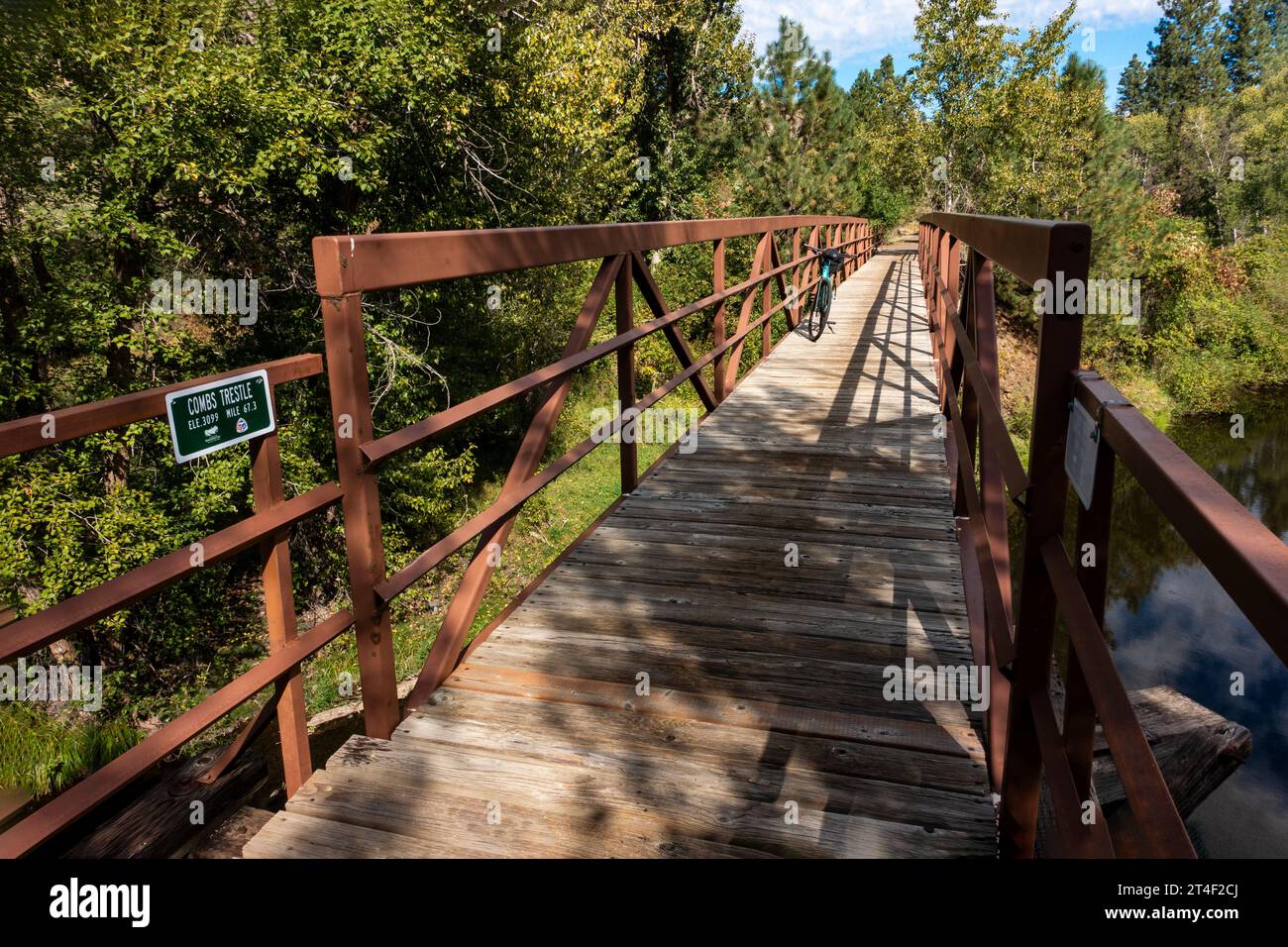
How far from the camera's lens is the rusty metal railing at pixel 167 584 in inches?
60.6

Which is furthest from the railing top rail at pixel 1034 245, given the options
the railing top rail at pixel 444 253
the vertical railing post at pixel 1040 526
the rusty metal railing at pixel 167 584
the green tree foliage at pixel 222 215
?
the green tree foliage at pixel 222 215

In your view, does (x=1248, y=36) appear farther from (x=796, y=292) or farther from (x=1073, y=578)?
(x=1073, y=578)

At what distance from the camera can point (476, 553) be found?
2840mm

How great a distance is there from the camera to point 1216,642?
14.4 metres

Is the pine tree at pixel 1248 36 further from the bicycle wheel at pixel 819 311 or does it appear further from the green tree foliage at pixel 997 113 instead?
the bicycle wheel at pixel 819 311

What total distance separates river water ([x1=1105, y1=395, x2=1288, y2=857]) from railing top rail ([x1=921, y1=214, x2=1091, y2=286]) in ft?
25.9

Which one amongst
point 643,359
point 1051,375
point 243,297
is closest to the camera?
point 1051,375

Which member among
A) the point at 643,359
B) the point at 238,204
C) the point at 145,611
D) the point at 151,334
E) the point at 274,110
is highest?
the point at 274,110

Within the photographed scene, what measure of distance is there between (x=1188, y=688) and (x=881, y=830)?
44.1 feet

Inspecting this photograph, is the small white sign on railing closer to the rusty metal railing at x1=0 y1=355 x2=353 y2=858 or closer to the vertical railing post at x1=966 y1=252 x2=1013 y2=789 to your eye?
the vertical railing post at x1=966 y1=252 x2=1013 y2=789

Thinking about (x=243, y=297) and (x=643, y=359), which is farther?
(x=643, y=359)

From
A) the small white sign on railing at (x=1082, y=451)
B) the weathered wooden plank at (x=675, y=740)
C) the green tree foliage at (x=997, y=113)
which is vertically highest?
the green tree foliage at (x=997, y=113)
